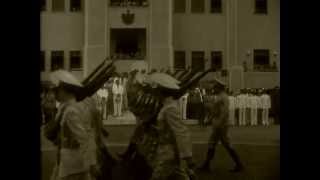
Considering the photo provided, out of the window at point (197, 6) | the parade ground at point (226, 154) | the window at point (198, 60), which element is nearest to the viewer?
the parade ground at point (226, 154)

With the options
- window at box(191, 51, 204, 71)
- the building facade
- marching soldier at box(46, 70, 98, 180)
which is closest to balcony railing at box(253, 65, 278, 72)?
the building facade

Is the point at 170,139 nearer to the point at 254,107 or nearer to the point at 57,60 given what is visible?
the point at 57,60

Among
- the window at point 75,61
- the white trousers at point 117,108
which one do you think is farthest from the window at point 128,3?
the white trousers at point 117,108

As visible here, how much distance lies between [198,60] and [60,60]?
36.1 inches

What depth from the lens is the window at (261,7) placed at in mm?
4898

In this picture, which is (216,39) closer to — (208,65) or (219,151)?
(208,65)

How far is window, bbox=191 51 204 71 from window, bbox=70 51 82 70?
70 centimetres

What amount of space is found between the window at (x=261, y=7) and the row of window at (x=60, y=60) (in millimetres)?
1119

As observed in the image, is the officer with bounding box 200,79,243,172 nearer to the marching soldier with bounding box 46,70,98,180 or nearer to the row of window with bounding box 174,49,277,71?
the row of window with bounding box 174,49,277,71

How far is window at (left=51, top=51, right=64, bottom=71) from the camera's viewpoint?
479 centimetres

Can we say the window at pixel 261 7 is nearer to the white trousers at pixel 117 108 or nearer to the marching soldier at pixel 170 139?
the marching soldier at pixel 170 139
